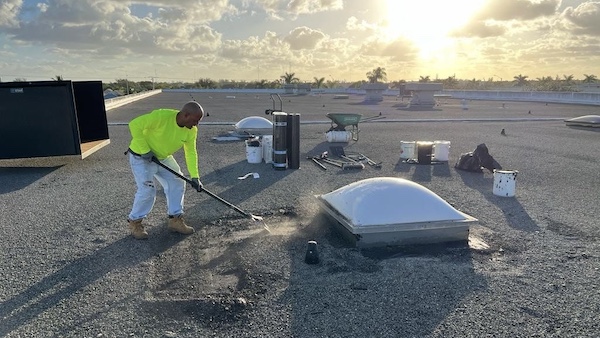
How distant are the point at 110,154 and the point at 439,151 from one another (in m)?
7.87

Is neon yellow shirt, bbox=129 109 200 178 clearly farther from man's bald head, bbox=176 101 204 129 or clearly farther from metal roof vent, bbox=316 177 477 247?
metal roof vent, bbox=316 177 477 247

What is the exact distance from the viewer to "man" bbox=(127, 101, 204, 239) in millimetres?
4699

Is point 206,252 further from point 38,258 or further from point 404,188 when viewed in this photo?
point 404,188

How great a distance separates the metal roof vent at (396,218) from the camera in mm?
4805

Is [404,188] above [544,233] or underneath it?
above

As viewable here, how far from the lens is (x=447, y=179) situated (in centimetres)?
841

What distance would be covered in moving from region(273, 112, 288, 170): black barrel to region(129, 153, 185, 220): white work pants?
3714mm

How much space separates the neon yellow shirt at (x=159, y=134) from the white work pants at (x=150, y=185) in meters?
0.15

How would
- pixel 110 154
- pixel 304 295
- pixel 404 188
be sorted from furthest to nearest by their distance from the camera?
pixel 110 154 → pixel 404 188 → pixel 304 295

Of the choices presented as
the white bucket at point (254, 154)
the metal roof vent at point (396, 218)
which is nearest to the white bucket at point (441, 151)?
the white bucket at point (254, 154)

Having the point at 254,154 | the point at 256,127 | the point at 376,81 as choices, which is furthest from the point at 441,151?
the point at 376,81

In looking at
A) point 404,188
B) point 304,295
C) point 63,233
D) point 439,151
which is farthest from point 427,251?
point 439,151

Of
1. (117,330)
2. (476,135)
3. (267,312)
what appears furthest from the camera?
(476,135)

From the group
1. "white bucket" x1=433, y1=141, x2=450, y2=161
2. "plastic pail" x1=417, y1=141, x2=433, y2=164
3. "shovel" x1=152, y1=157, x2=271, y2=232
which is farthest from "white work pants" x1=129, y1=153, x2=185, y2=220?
"white bucket" x1=433, y1=141, x2=450, y2=161
